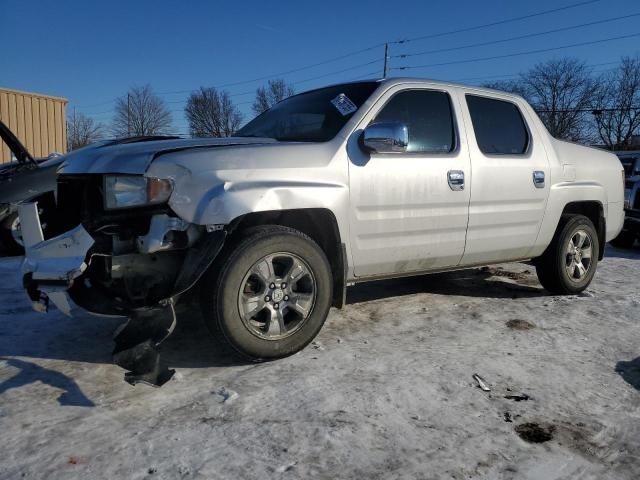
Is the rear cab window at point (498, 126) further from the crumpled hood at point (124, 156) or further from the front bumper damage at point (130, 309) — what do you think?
the front bumper damage at point (130, 309)

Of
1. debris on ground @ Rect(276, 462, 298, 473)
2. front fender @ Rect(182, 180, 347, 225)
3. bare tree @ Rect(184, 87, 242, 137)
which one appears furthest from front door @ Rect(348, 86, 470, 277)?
bare tree @ Rect(184, 87, 242, 137)

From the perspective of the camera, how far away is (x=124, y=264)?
112 inches

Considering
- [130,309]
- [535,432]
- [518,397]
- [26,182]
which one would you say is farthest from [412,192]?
[26,182]

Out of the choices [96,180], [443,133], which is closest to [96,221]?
[96,180]

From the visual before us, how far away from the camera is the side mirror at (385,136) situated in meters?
3.21

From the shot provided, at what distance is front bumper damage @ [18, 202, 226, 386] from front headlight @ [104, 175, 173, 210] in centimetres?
18

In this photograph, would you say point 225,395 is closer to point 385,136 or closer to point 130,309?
point 130,309

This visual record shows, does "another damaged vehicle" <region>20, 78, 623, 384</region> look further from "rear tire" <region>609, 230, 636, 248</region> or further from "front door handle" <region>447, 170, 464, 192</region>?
"rear tire" <region>609, 230, 636, 248</region>

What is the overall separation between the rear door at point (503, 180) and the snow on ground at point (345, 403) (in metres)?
0.64

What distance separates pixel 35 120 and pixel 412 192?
47.2 feet

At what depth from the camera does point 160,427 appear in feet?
7.75

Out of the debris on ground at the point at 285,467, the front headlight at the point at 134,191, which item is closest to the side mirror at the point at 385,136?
the front headlight at the point at 134,191

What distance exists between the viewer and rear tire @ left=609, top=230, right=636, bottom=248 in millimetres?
8850

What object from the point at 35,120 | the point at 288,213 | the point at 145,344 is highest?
the point at 35,120
